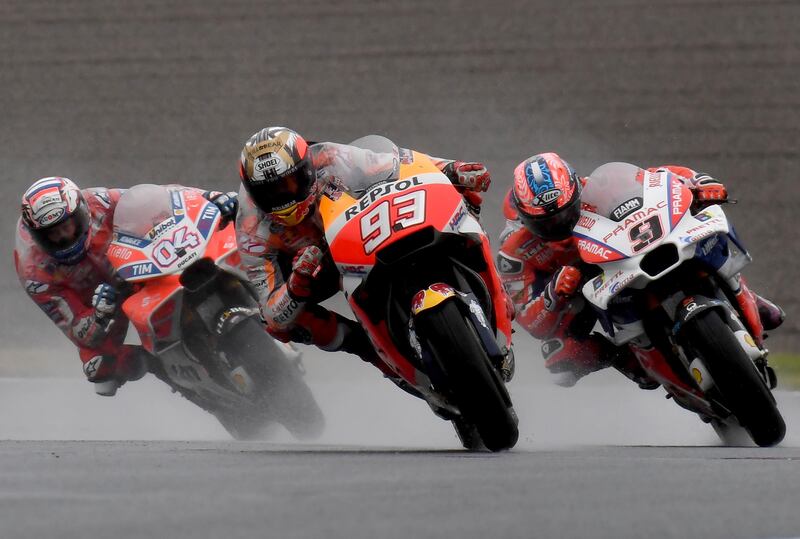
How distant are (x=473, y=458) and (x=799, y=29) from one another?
27.7ft

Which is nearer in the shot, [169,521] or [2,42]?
[169,521]

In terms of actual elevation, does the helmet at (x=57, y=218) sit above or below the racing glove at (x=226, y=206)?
below

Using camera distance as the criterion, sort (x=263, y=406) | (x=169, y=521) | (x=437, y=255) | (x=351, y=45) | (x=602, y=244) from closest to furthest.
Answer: (x=169, y=521) < (x=437, y=255) < (x=602, y=244) < (x=263, y=406) < (x=351, y=45)

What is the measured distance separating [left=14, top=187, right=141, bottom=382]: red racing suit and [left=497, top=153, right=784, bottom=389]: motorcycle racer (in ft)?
8.21

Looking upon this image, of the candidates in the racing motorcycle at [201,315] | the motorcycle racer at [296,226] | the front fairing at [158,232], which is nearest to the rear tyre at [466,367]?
the motorcycle racer at [296,226]

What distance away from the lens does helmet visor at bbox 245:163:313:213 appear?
677 centimetres

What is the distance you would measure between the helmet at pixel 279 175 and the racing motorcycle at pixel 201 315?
6.36 feet

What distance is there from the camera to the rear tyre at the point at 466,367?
6.07 m

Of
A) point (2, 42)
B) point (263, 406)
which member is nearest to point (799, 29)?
point (263, 406)

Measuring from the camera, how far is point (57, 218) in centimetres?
885

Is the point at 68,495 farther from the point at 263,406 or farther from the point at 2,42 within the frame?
the point at 2,42

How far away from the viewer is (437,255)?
6.49 m

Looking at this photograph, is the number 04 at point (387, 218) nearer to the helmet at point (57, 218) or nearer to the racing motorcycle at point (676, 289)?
→ the racing motorcycle at point (676, 289)

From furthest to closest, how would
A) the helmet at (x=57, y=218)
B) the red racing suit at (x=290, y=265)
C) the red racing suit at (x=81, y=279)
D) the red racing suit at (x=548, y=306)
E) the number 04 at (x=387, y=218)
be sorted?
the red racing suit at (x=81, y=279), the helmet at (x=57, y=218), the red racing suit at (x=548, y=306), the red racing suit at (x=290, y=265), the number 04 at (x=387, y=218)
